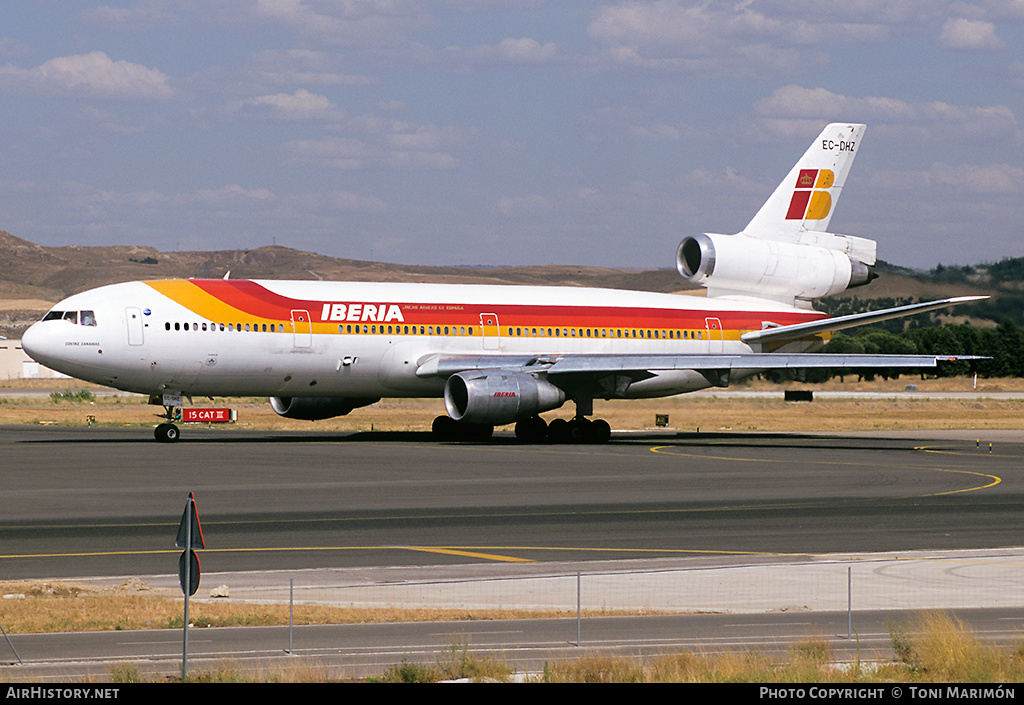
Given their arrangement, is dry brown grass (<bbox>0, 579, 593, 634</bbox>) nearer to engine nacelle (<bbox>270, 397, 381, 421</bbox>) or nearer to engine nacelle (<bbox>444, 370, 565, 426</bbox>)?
engine nacelle (<bbox>444, 370, 565, 426</bbox>)

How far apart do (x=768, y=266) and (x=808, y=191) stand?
369 cm

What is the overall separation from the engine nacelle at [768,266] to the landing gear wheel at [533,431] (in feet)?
32.5

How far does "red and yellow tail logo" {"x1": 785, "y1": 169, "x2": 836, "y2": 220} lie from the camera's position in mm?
57250

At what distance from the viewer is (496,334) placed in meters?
51.2

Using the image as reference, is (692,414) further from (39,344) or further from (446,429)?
(39,344)

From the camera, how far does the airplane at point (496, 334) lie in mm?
45156

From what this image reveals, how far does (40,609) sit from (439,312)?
1300 inches

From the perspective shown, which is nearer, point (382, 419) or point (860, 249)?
point (860, 249)

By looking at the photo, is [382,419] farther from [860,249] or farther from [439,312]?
[860,249]

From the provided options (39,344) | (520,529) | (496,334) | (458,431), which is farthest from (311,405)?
(520,529)

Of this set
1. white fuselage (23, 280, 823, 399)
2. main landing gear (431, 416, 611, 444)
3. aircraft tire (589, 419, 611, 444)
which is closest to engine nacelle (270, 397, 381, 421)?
white fuselage (23, 280, 823, 399)

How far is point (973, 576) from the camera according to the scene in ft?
67.5

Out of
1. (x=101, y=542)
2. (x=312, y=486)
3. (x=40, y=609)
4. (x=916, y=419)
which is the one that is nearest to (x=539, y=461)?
(x=312, y=486)
